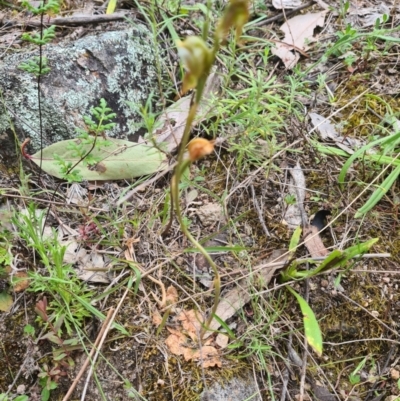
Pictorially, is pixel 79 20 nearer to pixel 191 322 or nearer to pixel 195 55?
pixel 191 322

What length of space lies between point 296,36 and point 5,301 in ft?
5.34

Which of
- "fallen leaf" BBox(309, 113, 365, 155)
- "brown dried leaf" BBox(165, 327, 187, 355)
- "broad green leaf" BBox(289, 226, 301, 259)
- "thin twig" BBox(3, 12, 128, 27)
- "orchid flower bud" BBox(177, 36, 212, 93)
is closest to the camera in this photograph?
"orchid flower bud" BBox(177, 36, 212, 93)

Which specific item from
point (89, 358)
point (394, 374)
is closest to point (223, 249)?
point (89, 358)

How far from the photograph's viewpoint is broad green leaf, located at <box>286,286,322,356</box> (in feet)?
4.31

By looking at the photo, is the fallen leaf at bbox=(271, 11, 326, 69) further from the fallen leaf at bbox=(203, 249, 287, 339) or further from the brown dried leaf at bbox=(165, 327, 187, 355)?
the brown dried leaf at bbox=(165, 327, 187, 355)

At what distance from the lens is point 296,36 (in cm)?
211

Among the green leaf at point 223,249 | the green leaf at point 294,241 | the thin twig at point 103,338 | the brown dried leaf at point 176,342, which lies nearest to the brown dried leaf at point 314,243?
the green leaf at point 294,241

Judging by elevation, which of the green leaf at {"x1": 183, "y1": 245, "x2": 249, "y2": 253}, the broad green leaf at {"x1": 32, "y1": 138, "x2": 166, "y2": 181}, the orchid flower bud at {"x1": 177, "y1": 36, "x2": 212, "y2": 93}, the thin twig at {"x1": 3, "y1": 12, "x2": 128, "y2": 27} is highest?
the orchid flower bud at {"x1": 177, "y1": 36, "x2": 212, "y2": 93}

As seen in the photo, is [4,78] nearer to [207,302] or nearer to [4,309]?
[4,309]

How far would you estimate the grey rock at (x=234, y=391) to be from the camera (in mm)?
1346

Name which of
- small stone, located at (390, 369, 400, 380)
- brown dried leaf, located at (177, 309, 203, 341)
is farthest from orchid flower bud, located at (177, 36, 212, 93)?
small stone, located at (390, 369, 400, 380)

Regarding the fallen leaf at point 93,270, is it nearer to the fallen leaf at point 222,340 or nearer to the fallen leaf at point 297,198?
the fallen leaf at point 222,340

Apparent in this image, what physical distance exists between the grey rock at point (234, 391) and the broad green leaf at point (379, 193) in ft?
2.17

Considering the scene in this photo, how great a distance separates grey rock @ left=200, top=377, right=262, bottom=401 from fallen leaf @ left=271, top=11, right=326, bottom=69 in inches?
51.2
